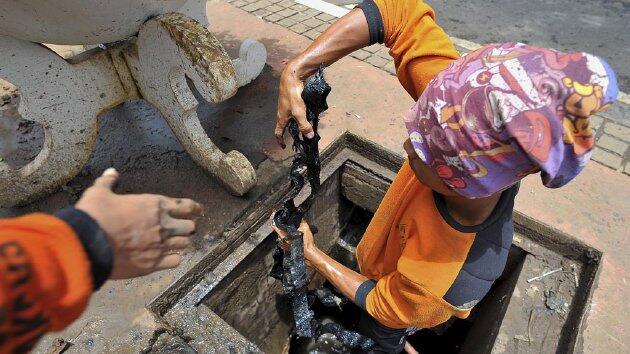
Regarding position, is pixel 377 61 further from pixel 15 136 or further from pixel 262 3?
pixel 15 136

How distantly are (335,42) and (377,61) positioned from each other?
205 cm

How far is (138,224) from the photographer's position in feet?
3.50

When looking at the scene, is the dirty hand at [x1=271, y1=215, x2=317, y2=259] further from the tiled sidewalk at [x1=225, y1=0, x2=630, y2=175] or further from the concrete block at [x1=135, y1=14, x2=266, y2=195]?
the tiled sidewalk at [x1=225, y1=0, x2=630, y2=175]

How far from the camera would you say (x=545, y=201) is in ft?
7.94

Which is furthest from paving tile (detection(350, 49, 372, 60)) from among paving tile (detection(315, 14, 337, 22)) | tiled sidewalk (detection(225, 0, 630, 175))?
paving tile (detection(315, 14, 337, 22))

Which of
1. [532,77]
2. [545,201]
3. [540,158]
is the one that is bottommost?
[545,201]

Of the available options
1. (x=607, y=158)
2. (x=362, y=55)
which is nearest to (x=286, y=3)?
(x=362, y=55)

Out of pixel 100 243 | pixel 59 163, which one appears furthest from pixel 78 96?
pixel 100 243

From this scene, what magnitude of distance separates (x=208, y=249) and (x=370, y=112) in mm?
1617

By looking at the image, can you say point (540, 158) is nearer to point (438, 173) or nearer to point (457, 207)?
point (438, 173)

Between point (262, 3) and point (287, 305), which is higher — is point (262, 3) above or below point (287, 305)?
above

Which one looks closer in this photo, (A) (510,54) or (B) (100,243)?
(B) (100,243)

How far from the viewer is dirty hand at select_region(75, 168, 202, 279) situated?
1.01m

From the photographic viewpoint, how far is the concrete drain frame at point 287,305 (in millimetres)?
1876
